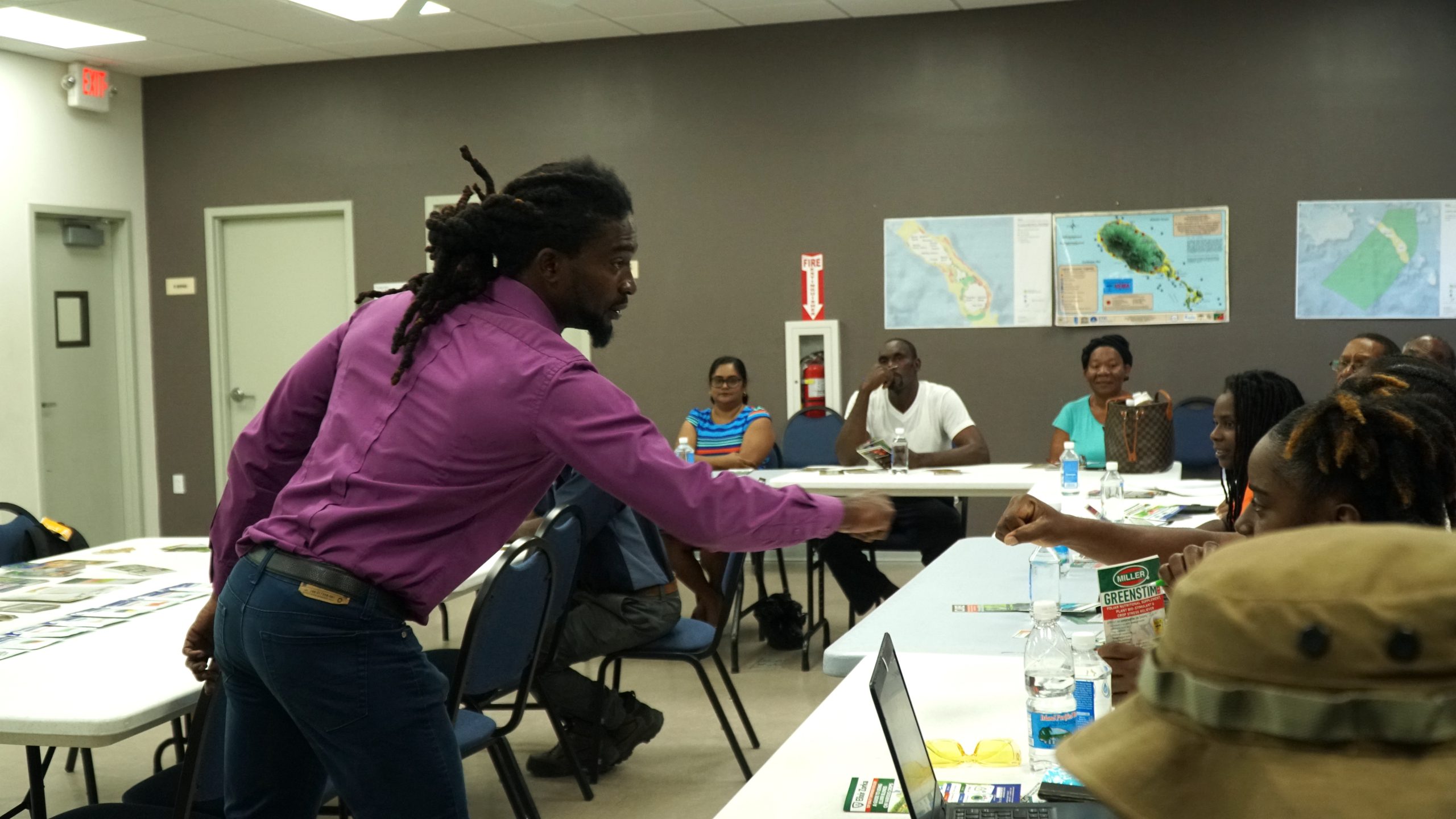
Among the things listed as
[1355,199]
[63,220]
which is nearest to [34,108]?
[63,220]

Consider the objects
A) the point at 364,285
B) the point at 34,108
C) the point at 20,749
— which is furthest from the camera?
the point at 364,285

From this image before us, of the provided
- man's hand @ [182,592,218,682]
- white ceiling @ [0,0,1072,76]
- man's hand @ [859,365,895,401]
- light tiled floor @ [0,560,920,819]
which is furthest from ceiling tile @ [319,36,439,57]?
man's hand @ [182,592,218,682]

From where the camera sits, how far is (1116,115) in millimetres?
6680

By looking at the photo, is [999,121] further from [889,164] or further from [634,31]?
[634,31]

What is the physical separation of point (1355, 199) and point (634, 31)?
3.88 m

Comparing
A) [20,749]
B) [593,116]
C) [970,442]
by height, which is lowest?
[20,749]

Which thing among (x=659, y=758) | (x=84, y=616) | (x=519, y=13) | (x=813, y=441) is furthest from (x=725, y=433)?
(x=84, y=616)

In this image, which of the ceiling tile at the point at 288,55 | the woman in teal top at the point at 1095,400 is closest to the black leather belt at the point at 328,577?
the woman in teal top at the point at 1095,400

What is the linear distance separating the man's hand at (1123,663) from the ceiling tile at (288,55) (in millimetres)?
6858

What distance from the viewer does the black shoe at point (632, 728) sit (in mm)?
3859

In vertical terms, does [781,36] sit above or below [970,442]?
above

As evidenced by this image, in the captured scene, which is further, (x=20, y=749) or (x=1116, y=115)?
(x=1116, y=115)

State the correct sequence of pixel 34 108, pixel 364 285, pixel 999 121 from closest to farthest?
pixel 999 121, pixel 34 108, pixel 364 285

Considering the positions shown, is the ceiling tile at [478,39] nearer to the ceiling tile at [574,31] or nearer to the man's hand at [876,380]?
the ceiling tile at [574,31]
